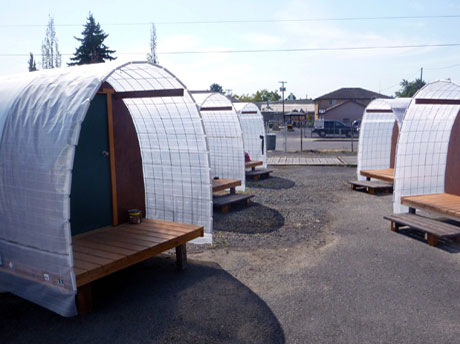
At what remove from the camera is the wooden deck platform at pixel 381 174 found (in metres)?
11.0

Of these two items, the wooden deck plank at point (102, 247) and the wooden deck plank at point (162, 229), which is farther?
the wooden deck plank at point (162, 229)

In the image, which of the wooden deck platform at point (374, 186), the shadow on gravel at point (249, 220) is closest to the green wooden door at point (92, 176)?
the shadow on gravel at point (249, 220)

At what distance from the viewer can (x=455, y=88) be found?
25.7ft

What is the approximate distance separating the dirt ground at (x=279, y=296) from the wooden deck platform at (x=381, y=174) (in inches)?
142

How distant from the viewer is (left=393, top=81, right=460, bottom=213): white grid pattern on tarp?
7914 mm

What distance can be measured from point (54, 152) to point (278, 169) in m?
13.2

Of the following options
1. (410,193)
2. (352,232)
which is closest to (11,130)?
(352,232)

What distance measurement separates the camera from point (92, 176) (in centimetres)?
573

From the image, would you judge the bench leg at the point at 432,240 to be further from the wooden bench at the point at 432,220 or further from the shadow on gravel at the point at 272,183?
the shadow on gravel at the point at 272,183

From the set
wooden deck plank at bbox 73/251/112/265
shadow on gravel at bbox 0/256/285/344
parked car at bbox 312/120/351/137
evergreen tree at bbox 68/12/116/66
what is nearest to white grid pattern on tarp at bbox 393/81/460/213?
shadow on gravel at bbox 0/256/285/344

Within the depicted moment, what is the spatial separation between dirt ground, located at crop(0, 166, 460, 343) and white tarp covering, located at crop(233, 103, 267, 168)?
7.69 meters

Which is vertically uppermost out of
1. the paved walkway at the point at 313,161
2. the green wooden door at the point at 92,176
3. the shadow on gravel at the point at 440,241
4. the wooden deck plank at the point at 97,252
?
the green wooden door at the point at 92,176

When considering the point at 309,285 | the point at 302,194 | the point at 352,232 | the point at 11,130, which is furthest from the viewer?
the point at 302,194

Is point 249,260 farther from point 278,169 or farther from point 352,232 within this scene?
point 278,169
